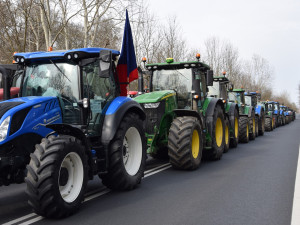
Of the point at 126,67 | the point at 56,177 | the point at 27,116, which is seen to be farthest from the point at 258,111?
the point at 56,177

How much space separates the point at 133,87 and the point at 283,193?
2049cm

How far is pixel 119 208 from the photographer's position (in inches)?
203

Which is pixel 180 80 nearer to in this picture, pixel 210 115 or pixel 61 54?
pixel 210 115

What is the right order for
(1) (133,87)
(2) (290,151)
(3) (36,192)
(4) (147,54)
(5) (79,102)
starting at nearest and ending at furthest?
(3) (36,192) → (5) (79,102) → (2) (290,151) → (4) (147,54) → (1) (133,87)

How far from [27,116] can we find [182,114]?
4.62 meters

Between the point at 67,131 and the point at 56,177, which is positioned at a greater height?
the point at 67,131

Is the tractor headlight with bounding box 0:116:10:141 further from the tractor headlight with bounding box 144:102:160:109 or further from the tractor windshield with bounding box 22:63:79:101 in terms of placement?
the tractor headlight with bounding box 144:102:160:109

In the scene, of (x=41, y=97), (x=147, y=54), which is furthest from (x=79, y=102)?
(x=147, y=54)

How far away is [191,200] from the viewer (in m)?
5.65

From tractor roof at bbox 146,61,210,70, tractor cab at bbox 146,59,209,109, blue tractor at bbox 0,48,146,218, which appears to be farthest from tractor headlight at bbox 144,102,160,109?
tractor roof at bbox 146,61,210,70

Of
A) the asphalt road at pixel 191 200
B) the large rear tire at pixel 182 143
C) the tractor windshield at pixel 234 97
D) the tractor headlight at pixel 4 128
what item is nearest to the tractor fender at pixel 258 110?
the tractor windshield at pixel 234 97

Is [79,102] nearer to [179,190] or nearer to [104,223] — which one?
[104,223]

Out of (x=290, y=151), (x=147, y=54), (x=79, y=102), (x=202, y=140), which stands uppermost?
(x=147, y=54)

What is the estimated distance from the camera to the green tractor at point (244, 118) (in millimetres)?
14328
